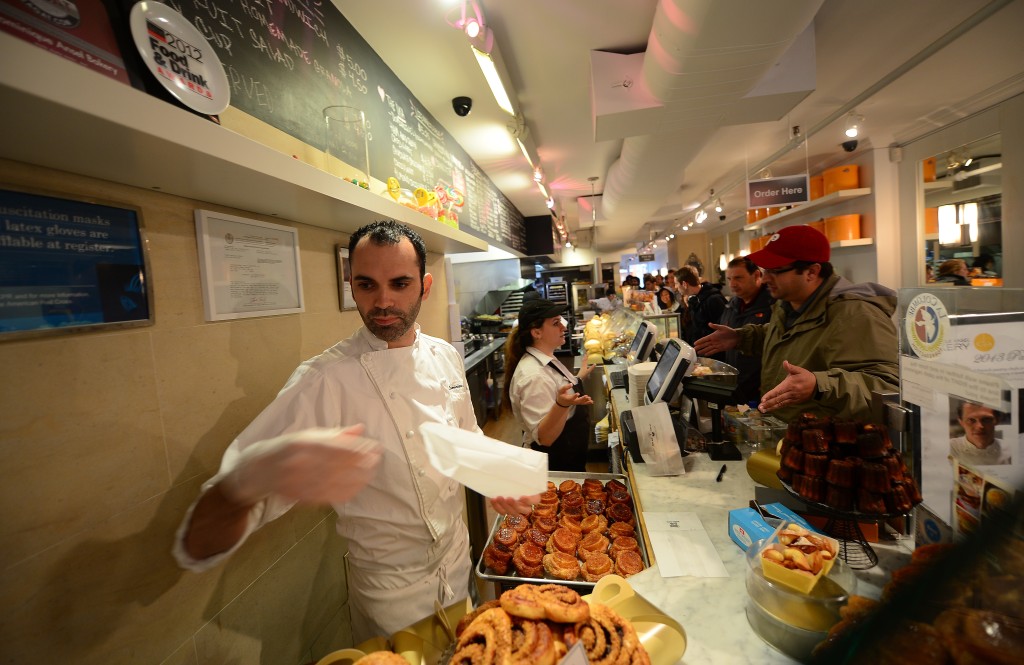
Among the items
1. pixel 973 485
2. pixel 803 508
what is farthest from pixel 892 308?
pixel 973 485

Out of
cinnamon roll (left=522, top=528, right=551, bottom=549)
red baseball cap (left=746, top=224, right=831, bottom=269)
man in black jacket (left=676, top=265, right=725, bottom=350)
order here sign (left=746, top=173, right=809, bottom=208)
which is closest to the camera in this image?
cinnamon roll (left=522, top=528, right=551, bottom=549)

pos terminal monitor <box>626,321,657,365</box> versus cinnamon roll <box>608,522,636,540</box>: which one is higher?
pos terminal monitor <box>626,321,657,365</box>

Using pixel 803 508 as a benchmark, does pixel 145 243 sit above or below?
above

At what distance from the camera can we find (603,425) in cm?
388

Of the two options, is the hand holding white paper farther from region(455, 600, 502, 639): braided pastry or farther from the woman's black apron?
the woman's black apron

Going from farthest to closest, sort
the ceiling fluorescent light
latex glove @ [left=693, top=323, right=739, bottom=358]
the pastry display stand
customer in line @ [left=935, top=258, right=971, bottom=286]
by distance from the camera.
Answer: customer in line @ [left=935, top=258, right=971, bottom=286], latex glove @ [left=693, top=323, right=739, bottom=358], the ceiling fluorescent light, the pastry display stand

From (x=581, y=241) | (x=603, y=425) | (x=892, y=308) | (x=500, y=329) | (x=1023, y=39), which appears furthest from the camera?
(x=581, y=241)

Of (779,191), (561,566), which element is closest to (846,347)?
(561,566)

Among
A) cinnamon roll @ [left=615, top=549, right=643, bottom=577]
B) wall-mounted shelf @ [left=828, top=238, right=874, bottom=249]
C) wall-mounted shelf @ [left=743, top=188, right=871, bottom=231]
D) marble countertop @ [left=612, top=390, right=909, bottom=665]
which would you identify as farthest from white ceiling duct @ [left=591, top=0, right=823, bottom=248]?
wall-mounted shelf @ [left=828, top=238, right=874, bottom=249]

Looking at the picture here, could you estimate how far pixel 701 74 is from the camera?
239 cm

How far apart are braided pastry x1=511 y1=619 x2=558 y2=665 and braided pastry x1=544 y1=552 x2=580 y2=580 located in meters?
0.75

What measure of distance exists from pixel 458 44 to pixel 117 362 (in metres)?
2.55

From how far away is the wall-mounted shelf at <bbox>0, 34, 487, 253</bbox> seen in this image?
639mm

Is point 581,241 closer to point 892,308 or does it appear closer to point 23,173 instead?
point 892,308
